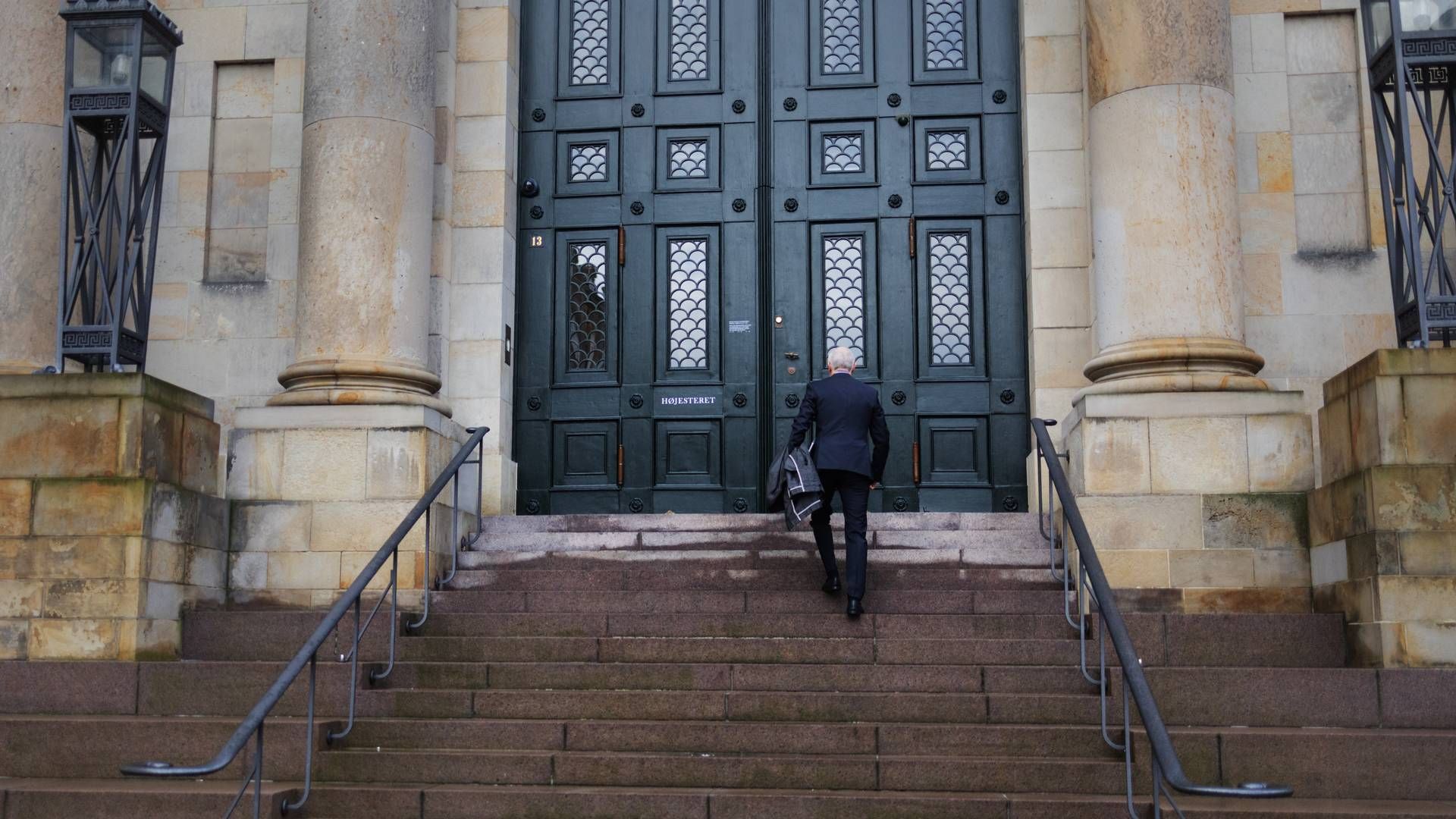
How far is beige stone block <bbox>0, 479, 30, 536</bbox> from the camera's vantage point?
31.1 feet

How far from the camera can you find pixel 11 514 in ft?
31.2

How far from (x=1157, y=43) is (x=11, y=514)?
7.73 m

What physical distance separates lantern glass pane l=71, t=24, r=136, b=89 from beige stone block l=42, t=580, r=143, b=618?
3269 mm

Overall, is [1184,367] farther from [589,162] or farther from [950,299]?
[589,162]

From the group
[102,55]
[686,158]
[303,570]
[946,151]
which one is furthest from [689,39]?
[303,570]

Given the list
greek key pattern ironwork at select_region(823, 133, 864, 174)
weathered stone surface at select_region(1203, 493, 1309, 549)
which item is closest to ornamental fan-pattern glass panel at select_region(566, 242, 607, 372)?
greek key pattern ironwork at select_region(823, 133, 864, 174)

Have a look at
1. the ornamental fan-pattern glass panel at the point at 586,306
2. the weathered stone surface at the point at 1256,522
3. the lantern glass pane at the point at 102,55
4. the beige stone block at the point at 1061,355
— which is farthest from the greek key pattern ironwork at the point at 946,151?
the lantern glass pane at the point at 102,55

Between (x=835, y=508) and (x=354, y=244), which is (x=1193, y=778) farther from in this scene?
(x=354, y=244)

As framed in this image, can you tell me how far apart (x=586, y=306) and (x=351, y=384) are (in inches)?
93.4

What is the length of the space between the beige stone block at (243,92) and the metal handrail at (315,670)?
372 cm

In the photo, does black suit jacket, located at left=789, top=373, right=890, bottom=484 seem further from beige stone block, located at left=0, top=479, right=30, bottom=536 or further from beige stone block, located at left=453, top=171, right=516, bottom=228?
beige stone block, located at left=0, top=479, right=30, bottom=536

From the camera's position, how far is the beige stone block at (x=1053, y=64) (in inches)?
477

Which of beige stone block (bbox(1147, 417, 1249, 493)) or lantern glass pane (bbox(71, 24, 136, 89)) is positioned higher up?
lantern glass pane (bbox(71, 24, 136, 89))

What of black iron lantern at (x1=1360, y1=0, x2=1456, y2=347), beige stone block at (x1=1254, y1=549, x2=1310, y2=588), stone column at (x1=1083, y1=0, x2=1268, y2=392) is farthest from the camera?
stone column at (x1=1083, y1=0, x2=1268, y2=392)
